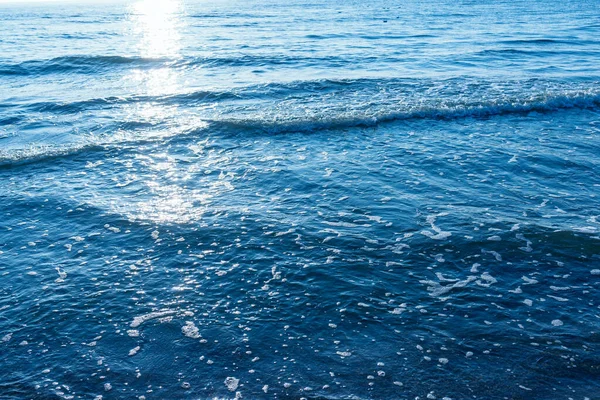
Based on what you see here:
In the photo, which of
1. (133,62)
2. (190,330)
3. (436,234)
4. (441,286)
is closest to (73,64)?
(133,62)

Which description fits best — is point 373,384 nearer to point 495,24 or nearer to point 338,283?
point 338,283

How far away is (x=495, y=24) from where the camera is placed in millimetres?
43594

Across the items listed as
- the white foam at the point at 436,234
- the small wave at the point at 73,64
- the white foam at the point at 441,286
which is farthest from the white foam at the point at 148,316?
the small wave at the point at 73,64

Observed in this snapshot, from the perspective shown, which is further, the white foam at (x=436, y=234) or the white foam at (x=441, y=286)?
the white foam at (x=436, y=234)

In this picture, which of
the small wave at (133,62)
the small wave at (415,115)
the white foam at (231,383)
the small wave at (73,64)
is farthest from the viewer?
the small wave at (133,62)

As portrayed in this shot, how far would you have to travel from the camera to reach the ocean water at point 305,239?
264 inches

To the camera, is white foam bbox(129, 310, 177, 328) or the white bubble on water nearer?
the white bubble on water

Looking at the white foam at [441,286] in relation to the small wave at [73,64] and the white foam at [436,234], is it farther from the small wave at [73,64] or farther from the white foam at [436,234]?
the small wave at [73,64]

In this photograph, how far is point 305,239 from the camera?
9891 mm

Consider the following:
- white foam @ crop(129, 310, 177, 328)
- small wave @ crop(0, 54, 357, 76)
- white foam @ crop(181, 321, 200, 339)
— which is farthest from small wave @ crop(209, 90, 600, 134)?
small wave @ crop(0, 54, 357, 76)

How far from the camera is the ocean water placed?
6.70 meters

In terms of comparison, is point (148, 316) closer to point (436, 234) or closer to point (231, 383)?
point (231, 383)

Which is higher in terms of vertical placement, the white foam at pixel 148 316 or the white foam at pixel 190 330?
the white foam at pixel 148 316

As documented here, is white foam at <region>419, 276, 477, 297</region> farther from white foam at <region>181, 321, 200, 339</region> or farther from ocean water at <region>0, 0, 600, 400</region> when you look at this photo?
white foam at <region>181, 321, 200, 339</region>
